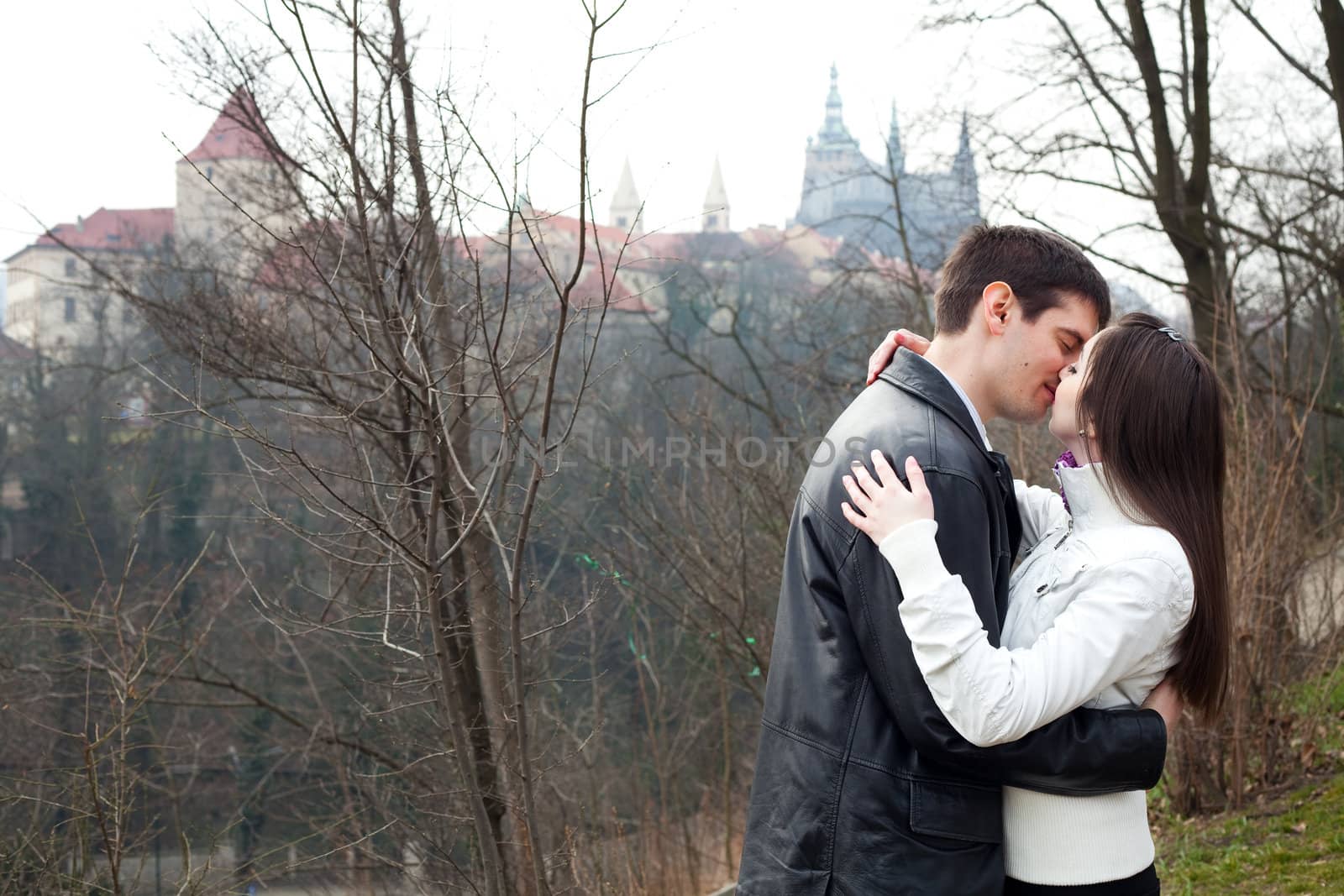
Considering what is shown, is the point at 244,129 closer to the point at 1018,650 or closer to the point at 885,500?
the point at 885,500

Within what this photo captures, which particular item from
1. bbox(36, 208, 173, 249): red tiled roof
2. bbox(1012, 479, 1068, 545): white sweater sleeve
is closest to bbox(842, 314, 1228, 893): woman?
bbox(1012, 479, 1068, 545): white sweater sleeve

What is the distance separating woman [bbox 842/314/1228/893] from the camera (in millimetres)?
1616

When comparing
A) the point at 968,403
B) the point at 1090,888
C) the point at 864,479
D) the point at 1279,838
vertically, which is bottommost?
the point at 1279,838

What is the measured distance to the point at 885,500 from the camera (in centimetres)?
168

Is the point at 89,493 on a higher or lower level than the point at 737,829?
higher

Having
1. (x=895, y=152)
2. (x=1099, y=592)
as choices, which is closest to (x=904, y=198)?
(x=895, y=152)

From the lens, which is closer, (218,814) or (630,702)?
(630,702)

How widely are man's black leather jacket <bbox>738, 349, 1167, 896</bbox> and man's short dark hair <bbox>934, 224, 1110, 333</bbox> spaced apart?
0.24 metres

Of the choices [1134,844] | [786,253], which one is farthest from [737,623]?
[786,253]

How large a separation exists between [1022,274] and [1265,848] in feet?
12.1

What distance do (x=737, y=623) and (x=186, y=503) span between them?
1888 cm

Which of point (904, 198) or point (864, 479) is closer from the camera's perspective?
point (864, 479)

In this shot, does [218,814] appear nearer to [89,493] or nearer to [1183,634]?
[89,493]

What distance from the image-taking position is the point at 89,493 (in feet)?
75.8
